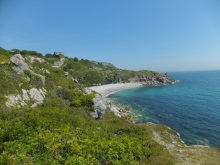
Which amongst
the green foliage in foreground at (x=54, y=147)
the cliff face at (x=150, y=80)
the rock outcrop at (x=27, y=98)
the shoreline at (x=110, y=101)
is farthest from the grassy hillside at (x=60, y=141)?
the cliff face at (x=150, y=80)

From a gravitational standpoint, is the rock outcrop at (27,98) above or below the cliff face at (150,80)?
above

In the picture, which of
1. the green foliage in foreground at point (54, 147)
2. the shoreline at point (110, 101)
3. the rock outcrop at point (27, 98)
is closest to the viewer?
the green foliage in foreground at point (54, 147)

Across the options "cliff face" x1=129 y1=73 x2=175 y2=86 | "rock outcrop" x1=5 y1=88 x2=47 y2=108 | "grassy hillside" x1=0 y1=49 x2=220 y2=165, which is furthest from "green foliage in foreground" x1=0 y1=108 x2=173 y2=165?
"cliff face" x1=129 y1=73 x2=175 y2=86

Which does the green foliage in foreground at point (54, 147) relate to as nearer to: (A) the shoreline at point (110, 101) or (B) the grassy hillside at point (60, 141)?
(B) the grassy hillside at point (60, 141)

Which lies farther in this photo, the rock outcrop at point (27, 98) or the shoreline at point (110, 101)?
the shoreline at point (110, 101)

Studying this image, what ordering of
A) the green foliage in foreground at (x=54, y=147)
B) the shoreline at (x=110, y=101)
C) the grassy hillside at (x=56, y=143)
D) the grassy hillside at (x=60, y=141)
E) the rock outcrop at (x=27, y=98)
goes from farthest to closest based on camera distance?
the shoreline at (x=110, y=101)
the rock outcrop at (x=27, y=98)
the grassy hillside at (x=60, y=141)
the grassy hillside at (x=56, y=143)
the green foliage in foreground at (x=54, y=147)

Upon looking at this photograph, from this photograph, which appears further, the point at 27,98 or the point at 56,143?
the point at 27,98

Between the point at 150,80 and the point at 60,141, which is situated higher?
the point at 150,80

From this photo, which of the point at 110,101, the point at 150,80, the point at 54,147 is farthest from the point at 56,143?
the point at 150,80

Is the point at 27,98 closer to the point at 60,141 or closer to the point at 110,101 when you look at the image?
the point at 60,141

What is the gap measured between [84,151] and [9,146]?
6345mm

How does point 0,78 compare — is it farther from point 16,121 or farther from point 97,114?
point 97,114

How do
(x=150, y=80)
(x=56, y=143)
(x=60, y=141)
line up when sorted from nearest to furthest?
(x=56, y=143)
(x=60, y=141)
(x=150, y=80)

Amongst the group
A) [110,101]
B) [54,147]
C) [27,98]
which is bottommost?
[110,101]
